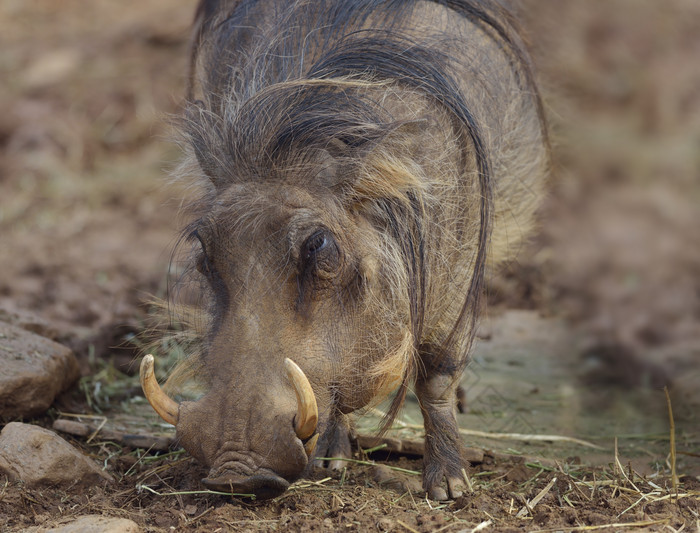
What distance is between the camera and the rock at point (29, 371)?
9.48ft

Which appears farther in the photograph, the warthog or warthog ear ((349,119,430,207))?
warthog ear ((349,119,430,207))

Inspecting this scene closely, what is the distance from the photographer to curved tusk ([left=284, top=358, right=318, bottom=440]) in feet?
7.25

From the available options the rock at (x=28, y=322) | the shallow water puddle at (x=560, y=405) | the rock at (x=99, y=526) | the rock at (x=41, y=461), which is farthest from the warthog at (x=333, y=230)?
the rock at (x=28, y=322)

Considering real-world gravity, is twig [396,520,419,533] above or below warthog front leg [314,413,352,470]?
above

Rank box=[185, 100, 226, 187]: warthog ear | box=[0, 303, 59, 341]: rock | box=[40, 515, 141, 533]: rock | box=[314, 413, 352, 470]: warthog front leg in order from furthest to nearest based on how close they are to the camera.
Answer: box=[0, 303, 59, 341]: rock, box=[314, 413, 352, 470]: warthog front leg, box=[185, 100, 226, 187]: warthog ear, box=[40, 515, 141, 533]: rock

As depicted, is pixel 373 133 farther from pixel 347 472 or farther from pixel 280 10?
pixel 347 472

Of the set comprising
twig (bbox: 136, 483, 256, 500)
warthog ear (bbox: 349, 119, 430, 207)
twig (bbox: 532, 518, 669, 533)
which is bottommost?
twig (bbox: 136, 483, 256, 500)

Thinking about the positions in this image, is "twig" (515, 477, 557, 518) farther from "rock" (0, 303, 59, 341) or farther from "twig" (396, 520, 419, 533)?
"rock" (0, 303, 59, 341)

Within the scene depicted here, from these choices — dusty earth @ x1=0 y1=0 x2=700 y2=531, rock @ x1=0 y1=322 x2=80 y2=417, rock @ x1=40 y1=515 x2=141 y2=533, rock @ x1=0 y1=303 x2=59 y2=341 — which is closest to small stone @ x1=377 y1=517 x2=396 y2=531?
dusty earth @ x1=0 y1=0 x2=700 y2=531

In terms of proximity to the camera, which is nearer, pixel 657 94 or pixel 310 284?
pixel 310 284

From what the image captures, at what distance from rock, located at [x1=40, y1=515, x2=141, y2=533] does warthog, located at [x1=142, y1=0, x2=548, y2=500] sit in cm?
23

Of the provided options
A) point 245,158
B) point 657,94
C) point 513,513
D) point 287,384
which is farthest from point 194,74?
point 657,94

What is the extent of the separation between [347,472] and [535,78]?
1930mm

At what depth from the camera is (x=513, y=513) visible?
247 centimetres
